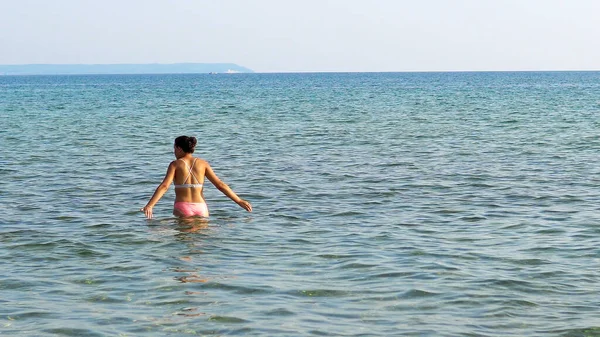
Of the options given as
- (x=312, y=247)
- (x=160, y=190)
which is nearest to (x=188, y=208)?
(x=160, y=190)

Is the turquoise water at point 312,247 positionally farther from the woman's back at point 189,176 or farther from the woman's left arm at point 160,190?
the woman's back at point 189,176

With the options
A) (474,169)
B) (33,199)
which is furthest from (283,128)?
(33,199)

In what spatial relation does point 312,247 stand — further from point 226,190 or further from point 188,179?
point 188,179

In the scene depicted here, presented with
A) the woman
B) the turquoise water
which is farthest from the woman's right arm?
the turquoise water

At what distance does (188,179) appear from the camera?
1338 centimetres

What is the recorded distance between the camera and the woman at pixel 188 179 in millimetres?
13352

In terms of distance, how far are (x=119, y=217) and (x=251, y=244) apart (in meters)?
3.37

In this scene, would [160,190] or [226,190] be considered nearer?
[160,190]

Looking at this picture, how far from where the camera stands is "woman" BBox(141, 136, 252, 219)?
526 inches

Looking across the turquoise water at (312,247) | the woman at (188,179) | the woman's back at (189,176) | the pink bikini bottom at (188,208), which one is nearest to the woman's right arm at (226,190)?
the woman at (188,179)

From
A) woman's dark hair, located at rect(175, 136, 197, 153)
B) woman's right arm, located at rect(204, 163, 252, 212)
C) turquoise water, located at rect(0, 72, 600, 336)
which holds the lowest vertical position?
turquoise water, located at rect(0, 72, 600, 336)

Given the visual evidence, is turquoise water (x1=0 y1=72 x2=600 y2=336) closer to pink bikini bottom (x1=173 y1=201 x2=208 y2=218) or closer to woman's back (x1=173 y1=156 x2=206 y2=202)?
pink bikini bottom (x1=173 y1=201 x2=208 y2=218)

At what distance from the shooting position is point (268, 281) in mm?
9773

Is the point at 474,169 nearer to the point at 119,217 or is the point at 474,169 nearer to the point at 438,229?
the point at 438,229
